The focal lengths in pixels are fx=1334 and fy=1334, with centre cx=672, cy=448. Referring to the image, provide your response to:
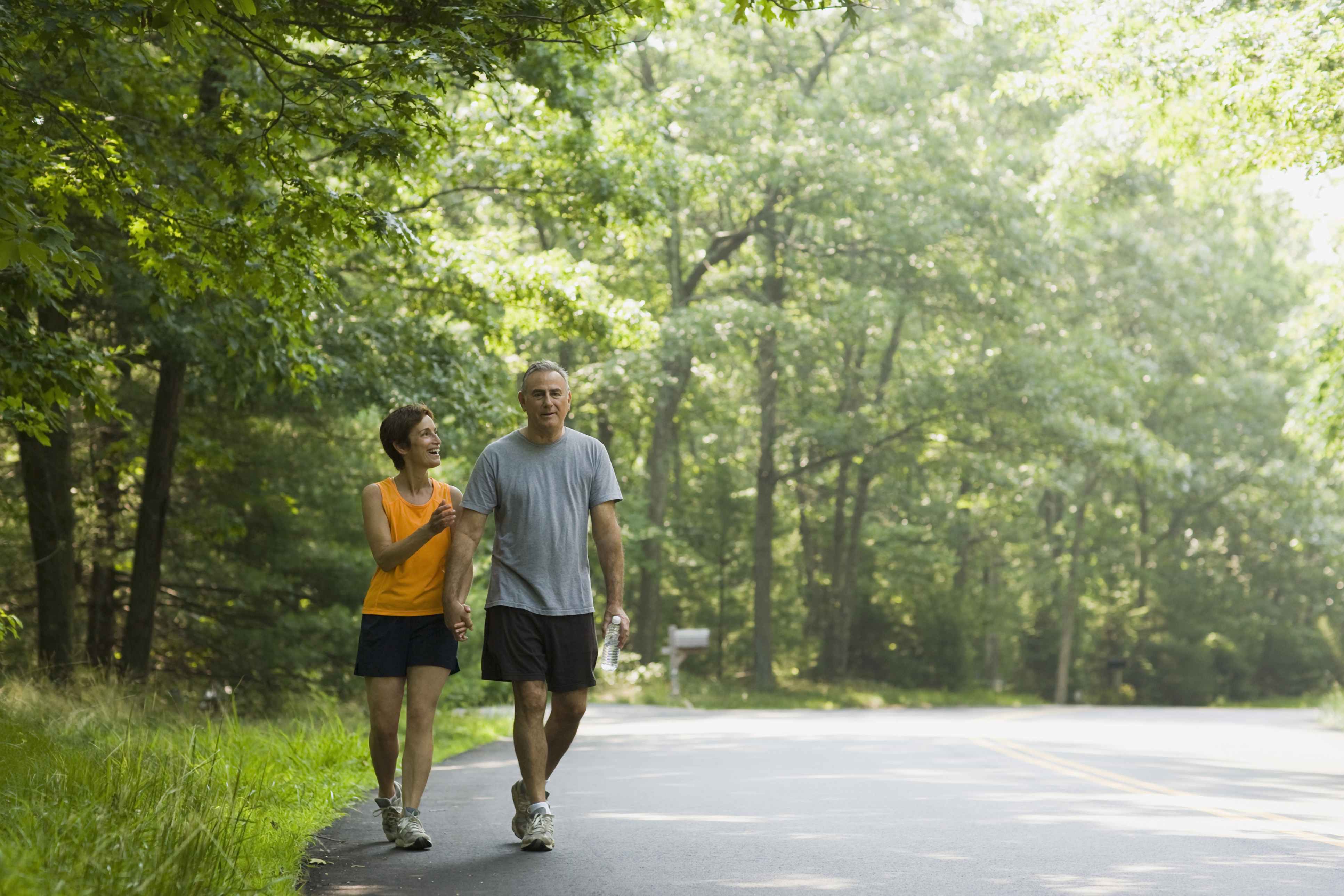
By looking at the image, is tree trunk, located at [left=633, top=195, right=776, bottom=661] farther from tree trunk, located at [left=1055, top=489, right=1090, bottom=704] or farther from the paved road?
the paved road

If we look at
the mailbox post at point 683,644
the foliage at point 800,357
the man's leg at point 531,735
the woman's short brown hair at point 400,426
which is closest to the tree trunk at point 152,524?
the foliage at point 800,357

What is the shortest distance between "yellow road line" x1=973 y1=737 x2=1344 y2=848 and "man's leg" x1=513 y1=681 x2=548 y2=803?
3749mm

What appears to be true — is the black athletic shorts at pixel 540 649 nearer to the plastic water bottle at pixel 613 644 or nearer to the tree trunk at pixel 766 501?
the plastic water bottle at pixel 613 644

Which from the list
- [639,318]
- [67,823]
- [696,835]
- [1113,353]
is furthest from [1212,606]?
[67,823]

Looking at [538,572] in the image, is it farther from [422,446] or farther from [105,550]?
[105,550]

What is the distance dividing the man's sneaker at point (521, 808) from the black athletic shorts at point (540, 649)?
0.48m

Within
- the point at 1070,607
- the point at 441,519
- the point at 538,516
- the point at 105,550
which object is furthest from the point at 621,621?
the point at 1070,607

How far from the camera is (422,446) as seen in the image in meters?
6.09

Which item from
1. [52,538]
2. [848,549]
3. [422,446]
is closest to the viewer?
[422,446]

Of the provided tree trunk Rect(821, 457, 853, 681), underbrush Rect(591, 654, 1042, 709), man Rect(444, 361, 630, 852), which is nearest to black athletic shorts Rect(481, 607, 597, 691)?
man Rect(444, 361, 630, 852)

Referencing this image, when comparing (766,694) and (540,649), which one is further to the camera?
(766,694)

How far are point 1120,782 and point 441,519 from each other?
5.73m

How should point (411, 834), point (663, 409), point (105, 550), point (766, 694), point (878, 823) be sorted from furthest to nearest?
1. point (663, 409)
2. point (766, 694)
3. point (105, 550)
4. point (878, 823)
5. point (411, 834)

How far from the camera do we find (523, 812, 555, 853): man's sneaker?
19.1 feet
